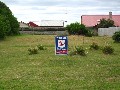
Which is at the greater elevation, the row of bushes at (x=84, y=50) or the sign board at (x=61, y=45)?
the sign board at (x=61, y=45)

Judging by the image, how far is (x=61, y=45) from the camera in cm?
1903

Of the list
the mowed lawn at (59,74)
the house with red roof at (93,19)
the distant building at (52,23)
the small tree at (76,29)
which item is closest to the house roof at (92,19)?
the house with red roof at (93,19)

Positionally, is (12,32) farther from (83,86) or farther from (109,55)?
(83,86)

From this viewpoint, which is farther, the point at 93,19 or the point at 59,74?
the point at 93,19

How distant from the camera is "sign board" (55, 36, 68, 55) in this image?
62.2ft

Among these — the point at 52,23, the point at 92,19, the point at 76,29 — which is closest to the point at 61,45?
the point at 76,29

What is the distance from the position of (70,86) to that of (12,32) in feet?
128

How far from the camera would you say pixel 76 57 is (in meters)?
18.7

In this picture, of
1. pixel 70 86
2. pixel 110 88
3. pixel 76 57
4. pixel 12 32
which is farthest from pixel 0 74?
pixel 12 32

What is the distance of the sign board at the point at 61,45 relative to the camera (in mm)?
18969

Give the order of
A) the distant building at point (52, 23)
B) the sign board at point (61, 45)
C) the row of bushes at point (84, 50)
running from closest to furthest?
the sign board at point (61, 45) → the row of bushes at point (84, 50) → the distant building at point (52, 23)

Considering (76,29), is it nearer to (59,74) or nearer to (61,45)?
(61,45)

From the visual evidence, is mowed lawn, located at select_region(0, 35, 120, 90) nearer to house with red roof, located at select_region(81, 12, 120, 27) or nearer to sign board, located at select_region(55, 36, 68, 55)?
sign board, located at select_region(55, 36, 68, 55)

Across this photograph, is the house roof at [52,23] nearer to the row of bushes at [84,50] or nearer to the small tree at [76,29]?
the small tree at [76,29]
